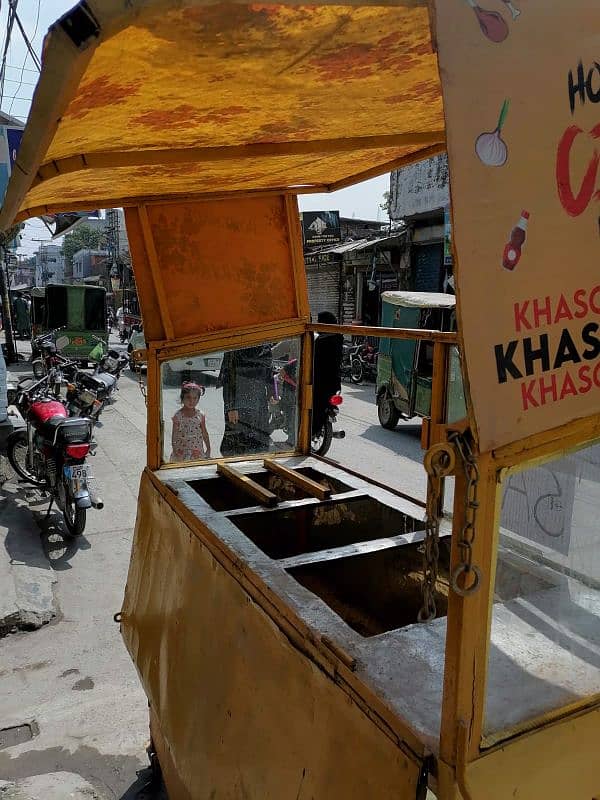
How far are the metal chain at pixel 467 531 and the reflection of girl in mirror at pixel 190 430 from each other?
249 cm

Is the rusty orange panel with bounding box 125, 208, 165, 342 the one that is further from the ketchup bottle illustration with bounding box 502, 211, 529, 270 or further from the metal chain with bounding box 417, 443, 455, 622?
the ketchup bottle illustration with bounding box 502, 211, 529, 270

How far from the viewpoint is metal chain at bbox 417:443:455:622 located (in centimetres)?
103

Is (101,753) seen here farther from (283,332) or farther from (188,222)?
(188,222)

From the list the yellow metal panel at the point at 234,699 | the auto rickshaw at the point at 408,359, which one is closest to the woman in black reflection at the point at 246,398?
the yellow metal panel at the point at 234,699

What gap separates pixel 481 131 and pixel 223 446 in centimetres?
283

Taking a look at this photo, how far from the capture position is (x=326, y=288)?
20.2m

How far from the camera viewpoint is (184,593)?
2393mm

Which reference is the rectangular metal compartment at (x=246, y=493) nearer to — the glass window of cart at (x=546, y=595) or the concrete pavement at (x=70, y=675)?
the concrete pavement at (x=70, y=675)

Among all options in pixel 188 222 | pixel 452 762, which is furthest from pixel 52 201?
pixel 452 762

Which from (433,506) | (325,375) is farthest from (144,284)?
(325,375)

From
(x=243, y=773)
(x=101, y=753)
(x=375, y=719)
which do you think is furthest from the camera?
(x=101, y=753)

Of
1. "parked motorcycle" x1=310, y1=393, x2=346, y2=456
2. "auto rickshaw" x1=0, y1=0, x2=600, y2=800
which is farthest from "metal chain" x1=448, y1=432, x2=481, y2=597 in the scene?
"parked motorcycle" x1=310, y1=393, x2=346, y2=456

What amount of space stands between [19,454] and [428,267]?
11503 millimetres

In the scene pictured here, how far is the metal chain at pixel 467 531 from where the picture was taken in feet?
3.33
